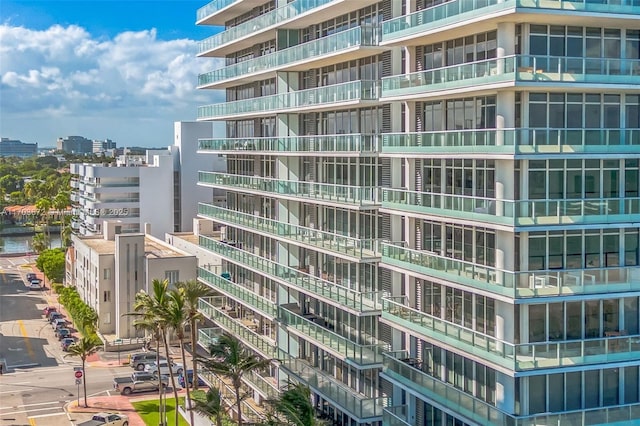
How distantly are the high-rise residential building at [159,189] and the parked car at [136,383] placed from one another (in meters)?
38.6

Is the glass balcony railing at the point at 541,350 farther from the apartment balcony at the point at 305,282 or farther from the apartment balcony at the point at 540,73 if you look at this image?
the apartment balcony at the point at 540,73

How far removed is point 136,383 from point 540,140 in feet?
125

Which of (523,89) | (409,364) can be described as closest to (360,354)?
(409,364)

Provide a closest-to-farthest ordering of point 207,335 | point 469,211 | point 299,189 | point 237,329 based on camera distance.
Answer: point 469,211
point 299,189
point 237,329
point 207,335

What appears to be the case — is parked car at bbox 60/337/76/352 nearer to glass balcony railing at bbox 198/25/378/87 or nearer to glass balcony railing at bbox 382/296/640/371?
glass balcony railing at bbox 198/25/378/87

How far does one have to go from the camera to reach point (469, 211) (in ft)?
102

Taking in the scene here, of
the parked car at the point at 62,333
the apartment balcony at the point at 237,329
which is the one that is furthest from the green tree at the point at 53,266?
the apartment balcony at the point at 237,329

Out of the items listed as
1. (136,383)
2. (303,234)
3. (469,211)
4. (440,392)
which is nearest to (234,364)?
(303,234)

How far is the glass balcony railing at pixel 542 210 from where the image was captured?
1144 inches

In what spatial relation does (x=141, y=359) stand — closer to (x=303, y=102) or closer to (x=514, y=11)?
(x=303, y=102)

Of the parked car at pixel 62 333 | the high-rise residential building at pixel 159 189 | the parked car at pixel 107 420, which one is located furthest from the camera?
the high-rise residential building at pixel 159 189

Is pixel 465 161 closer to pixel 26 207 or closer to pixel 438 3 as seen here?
pixel 438 3

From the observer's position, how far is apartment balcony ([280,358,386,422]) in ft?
124

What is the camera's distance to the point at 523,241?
2970cm
